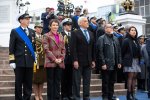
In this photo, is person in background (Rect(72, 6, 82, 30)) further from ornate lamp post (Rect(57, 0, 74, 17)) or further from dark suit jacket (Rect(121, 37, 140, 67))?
ornate lamp post (Rect(57, 0, 74, 17))

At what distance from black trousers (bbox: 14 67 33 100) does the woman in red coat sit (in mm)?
453

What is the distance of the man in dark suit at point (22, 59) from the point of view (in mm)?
8039

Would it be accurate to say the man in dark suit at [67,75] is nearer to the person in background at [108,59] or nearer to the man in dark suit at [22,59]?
the person in background at [108,59]

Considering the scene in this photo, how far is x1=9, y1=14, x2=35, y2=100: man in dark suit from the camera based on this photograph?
316 inches

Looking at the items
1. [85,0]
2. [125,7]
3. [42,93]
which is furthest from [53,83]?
[85,0]

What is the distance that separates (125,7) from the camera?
18.0m

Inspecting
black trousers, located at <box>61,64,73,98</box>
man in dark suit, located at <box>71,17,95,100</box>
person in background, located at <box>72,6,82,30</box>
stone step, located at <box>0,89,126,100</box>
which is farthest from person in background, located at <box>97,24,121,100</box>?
person in background, located at <box>72,6,82,30</box>

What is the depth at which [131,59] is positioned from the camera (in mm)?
9781

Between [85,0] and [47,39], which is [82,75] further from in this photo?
[85,0]

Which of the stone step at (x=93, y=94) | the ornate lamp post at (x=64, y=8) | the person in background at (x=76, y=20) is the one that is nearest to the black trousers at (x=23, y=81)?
Answer: the stone step at (x=93, y=94)

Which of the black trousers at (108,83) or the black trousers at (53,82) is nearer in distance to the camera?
the black trousers at (53,82)

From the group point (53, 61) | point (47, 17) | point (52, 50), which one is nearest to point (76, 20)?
point (47, 17)

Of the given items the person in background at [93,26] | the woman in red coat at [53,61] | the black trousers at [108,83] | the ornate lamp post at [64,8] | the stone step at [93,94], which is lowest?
the stone step at [93,94]

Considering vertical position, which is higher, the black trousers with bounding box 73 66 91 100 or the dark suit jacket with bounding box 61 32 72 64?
the dark suit jacket with bounding box 61 32 72 64
